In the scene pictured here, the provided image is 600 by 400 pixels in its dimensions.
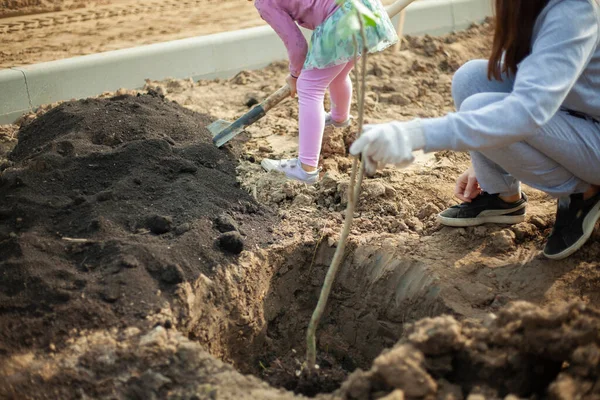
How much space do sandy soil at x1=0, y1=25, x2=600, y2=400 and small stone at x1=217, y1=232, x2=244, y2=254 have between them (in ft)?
0.23

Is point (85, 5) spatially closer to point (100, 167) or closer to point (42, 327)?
point (100, 167)

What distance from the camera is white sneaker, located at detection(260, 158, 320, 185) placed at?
12.0 ft

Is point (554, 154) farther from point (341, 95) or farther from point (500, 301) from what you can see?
point (341, 95)

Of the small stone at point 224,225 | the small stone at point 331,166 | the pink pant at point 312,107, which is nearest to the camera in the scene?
the small stone at point 224,225

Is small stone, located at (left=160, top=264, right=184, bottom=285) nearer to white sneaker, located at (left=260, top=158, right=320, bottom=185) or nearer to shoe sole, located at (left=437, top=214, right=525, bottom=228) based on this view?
white sneaker, located at (left=260, top=158, right=320, bottom=185)

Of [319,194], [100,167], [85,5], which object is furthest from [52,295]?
[85,5]

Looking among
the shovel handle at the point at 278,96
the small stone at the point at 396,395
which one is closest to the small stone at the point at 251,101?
the shovel handle at the point at 278,96

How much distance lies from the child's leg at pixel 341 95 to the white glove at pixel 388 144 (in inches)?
63.5

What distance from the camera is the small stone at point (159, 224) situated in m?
3.01

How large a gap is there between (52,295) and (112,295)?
22 centimetres

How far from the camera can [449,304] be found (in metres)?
2.79

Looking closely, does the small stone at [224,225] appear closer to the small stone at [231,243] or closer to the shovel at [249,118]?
the small stone at [231,243]

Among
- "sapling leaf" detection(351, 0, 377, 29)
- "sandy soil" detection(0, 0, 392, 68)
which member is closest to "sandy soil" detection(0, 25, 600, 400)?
"sapling leaf" detection(351, 0, 377, 29)

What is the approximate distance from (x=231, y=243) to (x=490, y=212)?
1139 millimetres
